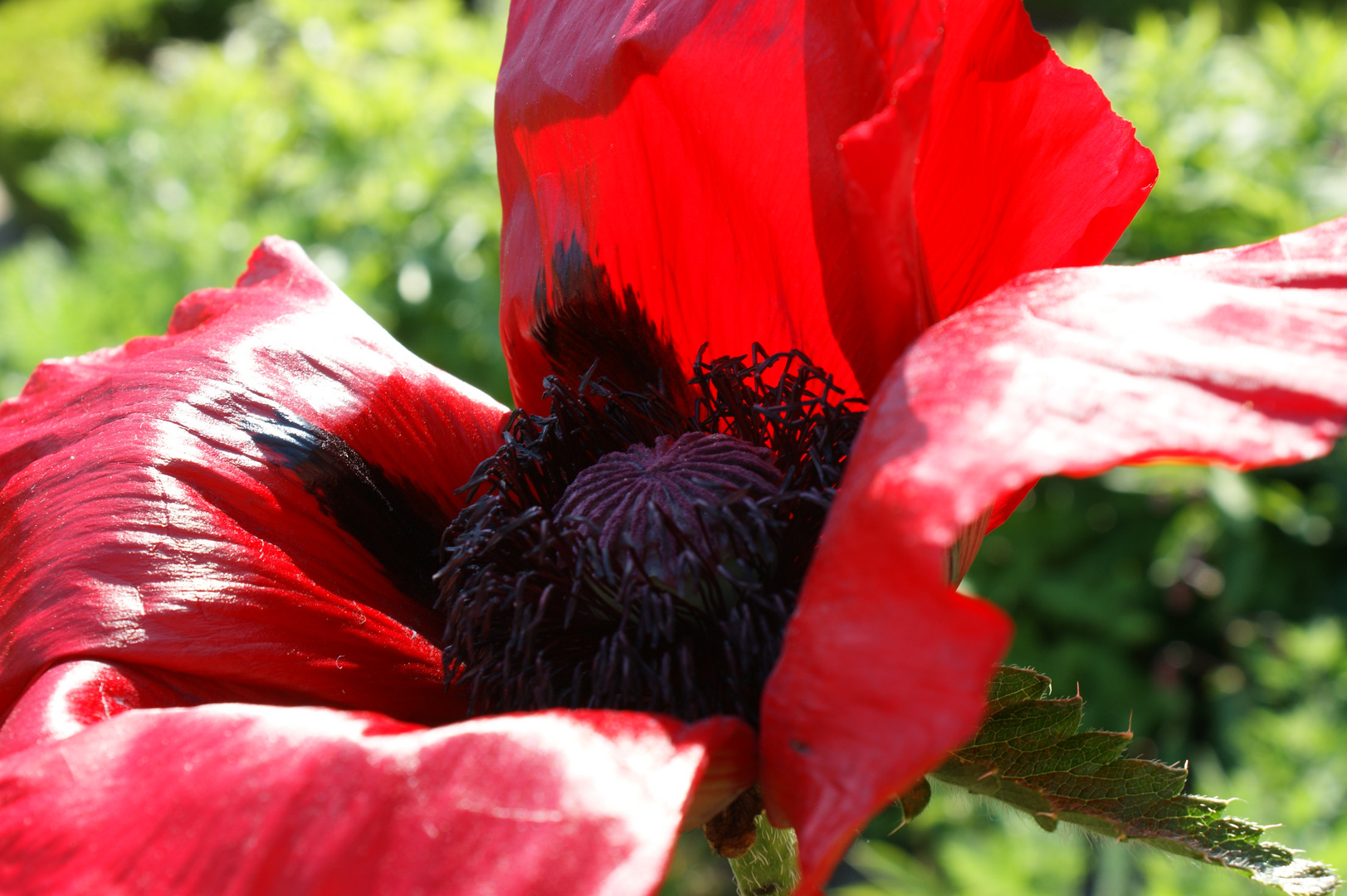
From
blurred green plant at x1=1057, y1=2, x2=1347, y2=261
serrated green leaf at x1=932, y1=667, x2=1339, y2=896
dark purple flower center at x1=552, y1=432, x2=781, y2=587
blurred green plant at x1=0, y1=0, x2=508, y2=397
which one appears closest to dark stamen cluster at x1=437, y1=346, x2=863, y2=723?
dark purple flower center at x1=552, y1=432, x2=781, y2=587

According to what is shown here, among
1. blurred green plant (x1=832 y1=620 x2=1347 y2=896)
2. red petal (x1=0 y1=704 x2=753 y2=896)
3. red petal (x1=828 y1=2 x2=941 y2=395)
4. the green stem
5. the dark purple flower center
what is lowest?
blurred green plant (x1=832 y1=620 x2=1347 y2=896)

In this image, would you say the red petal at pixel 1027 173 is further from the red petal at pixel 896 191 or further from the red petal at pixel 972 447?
the red petal at pixel 972 447

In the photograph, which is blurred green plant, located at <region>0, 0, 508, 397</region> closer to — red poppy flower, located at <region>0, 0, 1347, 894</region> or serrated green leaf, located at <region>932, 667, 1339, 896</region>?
red poppy flower, located at <region>0, 0, 1347, 894</region>

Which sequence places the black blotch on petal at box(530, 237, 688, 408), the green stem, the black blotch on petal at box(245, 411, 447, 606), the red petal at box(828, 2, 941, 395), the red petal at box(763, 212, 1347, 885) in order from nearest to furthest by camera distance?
the red petal at box(763, 212, 1347, 885), the red petal at box(828, 2, 941, 395), the green stem, the black blotch on petal at box(245, 411, 447, 606), the black blotch on petal at box(530, 237, 688, 408)

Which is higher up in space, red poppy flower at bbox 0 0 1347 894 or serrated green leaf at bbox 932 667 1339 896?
red poppy flower at bbox 0 0 1347 894

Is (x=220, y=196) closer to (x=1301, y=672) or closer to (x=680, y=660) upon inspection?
(x=680, y=660)

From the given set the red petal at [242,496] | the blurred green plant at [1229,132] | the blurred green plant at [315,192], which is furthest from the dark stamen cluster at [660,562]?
the blurred green plant at [1229,132]

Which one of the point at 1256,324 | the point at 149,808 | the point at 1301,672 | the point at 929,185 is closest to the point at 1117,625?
the point at 1301,672

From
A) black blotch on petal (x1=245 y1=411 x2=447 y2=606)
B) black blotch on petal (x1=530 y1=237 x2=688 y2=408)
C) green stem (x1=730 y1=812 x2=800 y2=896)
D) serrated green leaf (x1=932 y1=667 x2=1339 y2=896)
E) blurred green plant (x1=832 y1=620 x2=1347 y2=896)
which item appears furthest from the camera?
blurred green plant (x1=832 y1=620 x2=1347 y2=896)
